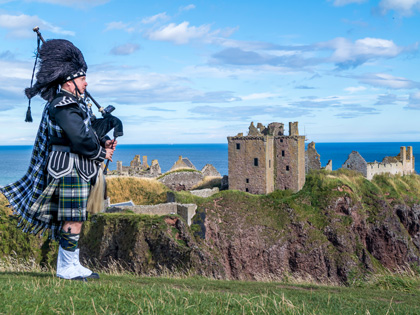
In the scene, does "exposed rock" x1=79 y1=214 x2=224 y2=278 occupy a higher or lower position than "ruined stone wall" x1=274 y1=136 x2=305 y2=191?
lower

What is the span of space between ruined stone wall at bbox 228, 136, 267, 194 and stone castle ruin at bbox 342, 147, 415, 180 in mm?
10941

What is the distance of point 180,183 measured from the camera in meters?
40.6

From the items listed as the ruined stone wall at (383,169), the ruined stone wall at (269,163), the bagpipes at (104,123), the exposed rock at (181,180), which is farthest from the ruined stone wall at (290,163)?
the bagpipes at (104,123)

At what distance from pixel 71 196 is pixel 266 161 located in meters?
31.0

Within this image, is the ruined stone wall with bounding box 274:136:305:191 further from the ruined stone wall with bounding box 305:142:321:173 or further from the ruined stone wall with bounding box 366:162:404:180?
the ruined stone wall with bounding box 366:162:404:180

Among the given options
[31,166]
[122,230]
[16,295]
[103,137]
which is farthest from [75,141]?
[122,230]

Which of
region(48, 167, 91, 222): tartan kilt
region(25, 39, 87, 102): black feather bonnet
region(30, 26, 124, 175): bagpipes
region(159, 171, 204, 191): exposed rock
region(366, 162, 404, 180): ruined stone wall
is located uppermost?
region(25, 39, 87, 102): black feather bonnet

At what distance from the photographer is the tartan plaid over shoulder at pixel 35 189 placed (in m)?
6.47

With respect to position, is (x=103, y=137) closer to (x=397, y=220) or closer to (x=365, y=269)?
(x=365, y=269)

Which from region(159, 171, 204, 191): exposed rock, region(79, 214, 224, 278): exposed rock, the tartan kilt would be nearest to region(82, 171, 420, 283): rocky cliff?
region(79, 214, 224, 278): exposed rock

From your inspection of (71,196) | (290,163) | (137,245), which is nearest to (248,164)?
(290,163)

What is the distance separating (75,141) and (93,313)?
8.14 feet

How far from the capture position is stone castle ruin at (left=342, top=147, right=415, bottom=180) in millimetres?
41406

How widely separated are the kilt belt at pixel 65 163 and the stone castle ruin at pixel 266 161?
30761 mm
